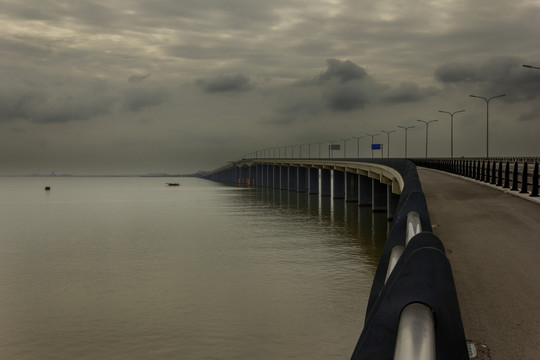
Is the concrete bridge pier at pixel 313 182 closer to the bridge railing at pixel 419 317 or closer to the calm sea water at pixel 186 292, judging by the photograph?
the calm sea water at pixel 186 292

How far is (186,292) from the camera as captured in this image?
27.6 meters

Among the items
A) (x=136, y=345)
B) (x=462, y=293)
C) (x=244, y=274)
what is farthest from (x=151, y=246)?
(x=462, y=293)

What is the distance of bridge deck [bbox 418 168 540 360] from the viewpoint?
6211 mm

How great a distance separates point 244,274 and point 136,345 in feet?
44.1

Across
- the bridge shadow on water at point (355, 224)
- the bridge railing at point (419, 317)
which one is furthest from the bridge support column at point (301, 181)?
the bridge railing at point (419, 317)

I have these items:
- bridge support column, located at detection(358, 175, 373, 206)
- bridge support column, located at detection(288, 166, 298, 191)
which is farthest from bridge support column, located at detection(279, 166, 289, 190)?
bridge support column, located at detection(358, 175, 373, 206)

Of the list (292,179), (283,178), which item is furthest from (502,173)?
(283,178)

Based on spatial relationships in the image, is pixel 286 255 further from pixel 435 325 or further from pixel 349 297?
pixel 435 325

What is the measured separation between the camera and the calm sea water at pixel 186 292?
1950 centimetres

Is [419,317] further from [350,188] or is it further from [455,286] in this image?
[350,188]

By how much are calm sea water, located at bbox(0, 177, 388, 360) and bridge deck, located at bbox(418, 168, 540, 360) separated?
19.5 ft

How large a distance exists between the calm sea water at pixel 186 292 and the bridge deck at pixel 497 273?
5.96m

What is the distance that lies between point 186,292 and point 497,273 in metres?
20.0

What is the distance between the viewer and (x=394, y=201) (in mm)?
61594
